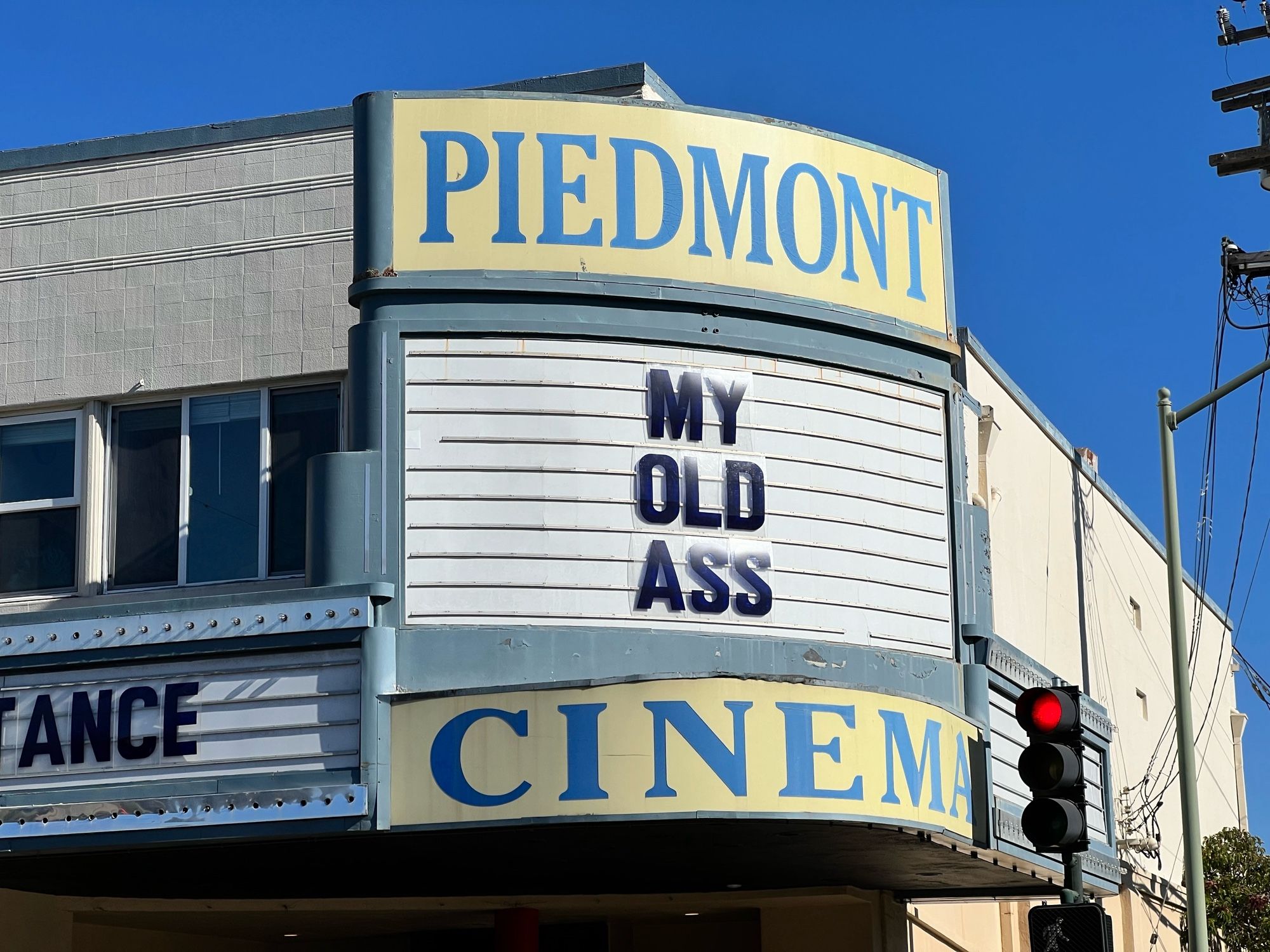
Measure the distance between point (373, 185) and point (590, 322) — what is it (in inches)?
78.6

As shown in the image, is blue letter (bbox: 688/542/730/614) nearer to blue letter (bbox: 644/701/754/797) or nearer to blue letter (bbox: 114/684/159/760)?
blue letter (bbox: 644/701/754/797)

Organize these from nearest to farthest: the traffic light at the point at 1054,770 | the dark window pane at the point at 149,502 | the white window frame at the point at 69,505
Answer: the traffic light at the point at 1054,770 → the dark window pane at the point at 149,502 → the white window frame at the point at 69,505

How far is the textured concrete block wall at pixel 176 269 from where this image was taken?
1750 cm

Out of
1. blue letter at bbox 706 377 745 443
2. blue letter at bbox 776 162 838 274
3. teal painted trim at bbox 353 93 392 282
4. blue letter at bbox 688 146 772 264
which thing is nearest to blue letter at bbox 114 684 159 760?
teal painted trim at bbox 353 93 392 282

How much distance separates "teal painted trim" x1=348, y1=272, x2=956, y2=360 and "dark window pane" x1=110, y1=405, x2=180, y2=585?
11.2 ft

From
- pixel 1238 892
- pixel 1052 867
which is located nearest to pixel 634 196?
pixel 1052 867

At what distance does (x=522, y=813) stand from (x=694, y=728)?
1347 millimetres

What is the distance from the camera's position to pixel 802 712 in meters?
13.8

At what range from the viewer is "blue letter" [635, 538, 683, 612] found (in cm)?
1414

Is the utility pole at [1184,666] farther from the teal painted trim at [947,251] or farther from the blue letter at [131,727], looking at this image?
the blue letter at [131,727]

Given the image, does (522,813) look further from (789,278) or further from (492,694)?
(789,278)

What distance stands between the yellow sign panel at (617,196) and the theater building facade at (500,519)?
0.03m

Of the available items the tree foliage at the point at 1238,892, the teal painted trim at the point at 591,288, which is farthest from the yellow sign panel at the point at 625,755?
the tree foliage at the point at 1238,892

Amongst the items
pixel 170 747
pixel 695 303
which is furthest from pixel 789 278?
pixel 170 747
